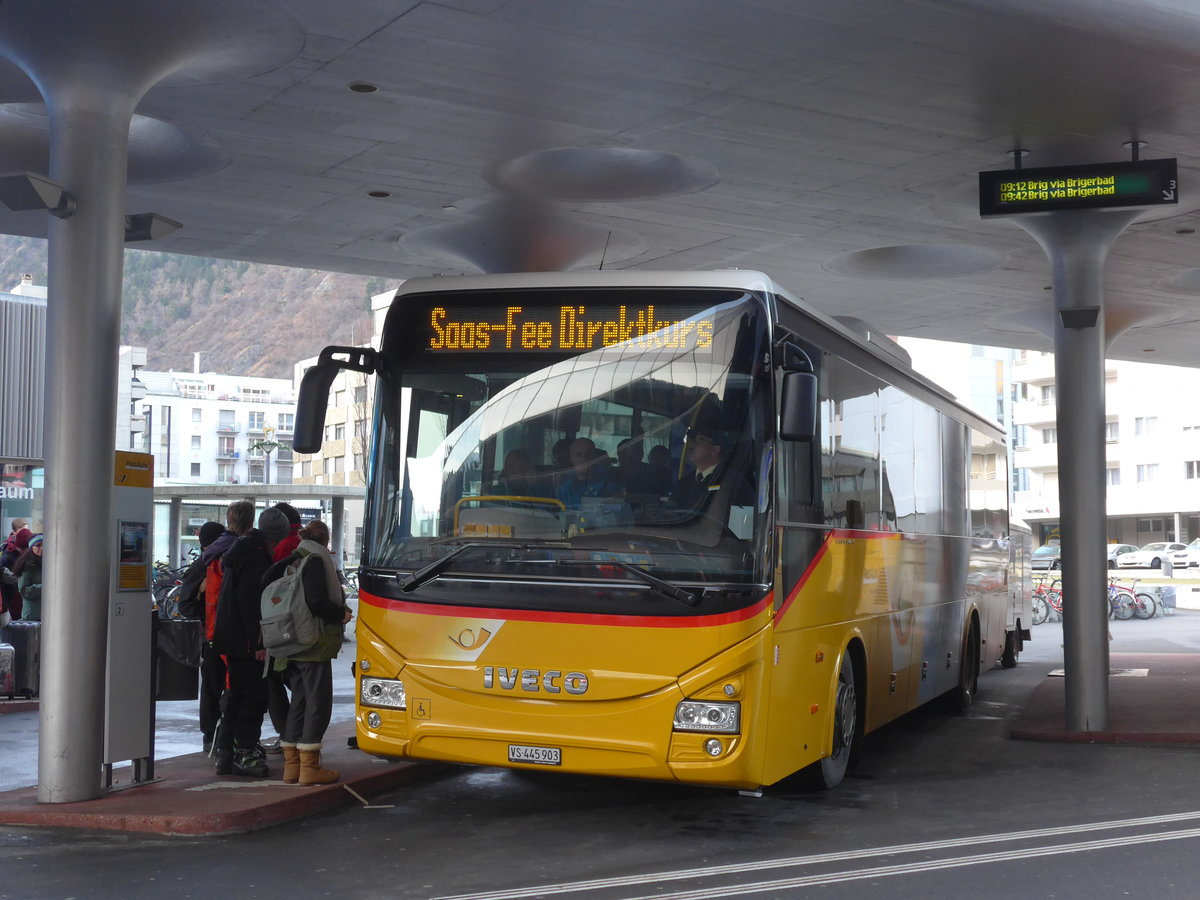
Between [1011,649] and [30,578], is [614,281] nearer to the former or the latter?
[30,578]

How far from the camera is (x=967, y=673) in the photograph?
15664 mm

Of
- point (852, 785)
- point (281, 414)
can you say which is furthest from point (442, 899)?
point (281, 414)

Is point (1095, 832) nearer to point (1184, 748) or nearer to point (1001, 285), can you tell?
point (1184, 748)

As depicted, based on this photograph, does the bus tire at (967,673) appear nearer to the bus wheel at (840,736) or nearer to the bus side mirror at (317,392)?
the bus wheel at (840,736)

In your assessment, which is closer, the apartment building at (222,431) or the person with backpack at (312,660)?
the person with backpack at (312,660)

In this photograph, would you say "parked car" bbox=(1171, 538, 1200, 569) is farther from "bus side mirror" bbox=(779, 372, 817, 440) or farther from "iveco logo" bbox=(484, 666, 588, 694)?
"iveco logo" bbox=(484, 666, 588, 694)

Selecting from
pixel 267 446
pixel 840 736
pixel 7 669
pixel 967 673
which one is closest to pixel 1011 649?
pixel 967 673

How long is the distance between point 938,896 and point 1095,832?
217cm

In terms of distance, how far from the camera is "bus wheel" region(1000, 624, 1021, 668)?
20688 millimetres

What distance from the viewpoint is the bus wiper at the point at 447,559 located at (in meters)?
8.09

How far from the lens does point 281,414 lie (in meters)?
148

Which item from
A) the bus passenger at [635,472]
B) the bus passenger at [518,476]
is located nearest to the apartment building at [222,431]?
the bus passenger at [518,476]

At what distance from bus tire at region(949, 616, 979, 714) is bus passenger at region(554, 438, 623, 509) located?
8.42 meters

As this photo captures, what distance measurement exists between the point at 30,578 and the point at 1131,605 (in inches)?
1142
